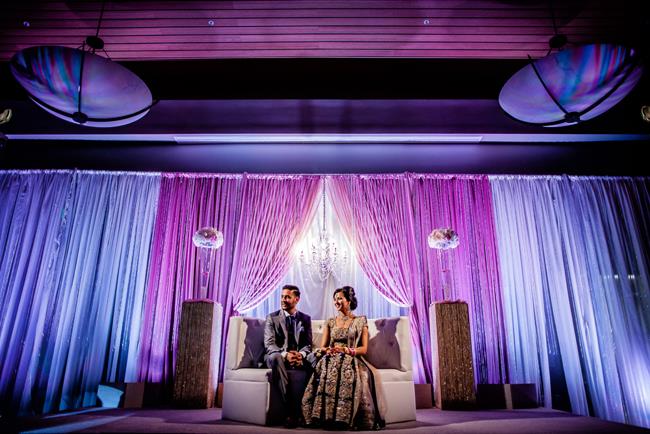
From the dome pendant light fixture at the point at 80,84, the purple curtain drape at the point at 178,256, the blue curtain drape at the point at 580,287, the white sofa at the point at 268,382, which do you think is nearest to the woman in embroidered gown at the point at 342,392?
the white sofa at the point at 268,382

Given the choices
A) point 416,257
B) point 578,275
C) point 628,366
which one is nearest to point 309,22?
point 416,257

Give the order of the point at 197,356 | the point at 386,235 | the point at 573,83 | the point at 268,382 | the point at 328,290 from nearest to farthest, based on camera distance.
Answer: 1. the point at 573,83
2. the point at 268,382
3. the point at 197,356
4. the point at 328,290
5. the point at 386,235

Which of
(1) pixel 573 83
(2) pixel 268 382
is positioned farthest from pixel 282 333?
(1) pixel 573 83

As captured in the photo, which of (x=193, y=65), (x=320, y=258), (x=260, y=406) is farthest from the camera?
(x=320, y=258)

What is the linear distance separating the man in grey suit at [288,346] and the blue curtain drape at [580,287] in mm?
2979

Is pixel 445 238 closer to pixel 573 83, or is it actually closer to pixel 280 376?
pixel 573 83

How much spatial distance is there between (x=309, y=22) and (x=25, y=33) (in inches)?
120

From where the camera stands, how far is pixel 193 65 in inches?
198

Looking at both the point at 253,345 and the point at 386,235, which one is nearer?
the point at 253,345

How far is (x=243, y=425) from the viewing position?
334 cm

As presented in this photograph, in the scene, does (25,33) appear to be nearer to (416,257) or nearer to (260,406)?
(260,406)

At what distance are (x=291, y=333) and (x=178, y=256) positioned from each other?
7.92ft

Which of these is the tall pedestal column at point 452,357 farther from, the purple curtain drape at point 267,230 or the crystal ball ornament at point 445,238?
the purple curtain drape at point 267,230

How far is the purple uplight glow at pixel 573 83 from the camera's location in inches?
120
